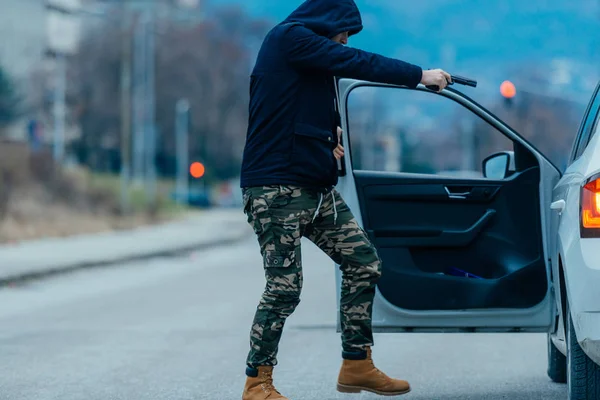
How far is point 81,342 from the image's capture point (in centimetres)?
953

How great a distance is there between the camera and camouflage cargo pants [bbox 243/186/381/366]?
5594 mm

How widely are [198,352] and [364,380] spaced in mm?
3050

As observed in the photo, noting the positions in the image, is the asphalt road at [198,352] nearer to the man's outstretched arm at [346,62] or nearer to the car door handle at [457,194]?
the car door handle at [457,194]

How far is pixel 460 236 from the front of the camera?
6.43m

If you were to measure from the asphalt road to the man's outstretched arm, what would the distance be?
1.79 m

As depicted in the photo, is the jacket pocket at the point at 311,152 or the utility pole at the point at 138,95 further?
the utility pole at the point at 138,95

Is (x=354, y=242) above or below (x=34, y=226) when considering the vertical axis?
above

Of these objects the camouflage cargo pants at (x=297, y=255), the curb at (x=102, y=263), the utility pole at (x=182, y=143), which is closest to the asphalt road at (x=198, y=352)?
the camouflage cargo pants at (x=297, y=255)

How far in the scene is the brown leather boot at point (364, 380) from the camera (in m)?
5.94

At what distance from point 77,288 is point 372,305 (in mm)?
10079

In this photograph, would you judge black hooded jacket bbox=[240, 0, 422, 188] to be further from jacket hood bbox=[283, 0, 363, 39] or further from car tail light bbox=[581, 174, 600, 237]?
car tail light bbox=[581, 174, 600, 237]

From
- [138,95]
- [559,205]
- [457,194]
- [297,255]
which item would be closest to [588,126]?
[559,205]

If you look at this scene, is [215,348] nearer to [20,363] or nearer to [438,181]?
[20,363]

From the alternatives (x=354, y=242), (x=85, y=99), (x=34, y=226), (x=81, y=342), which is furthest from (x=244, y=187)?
(x=85, y=99)
